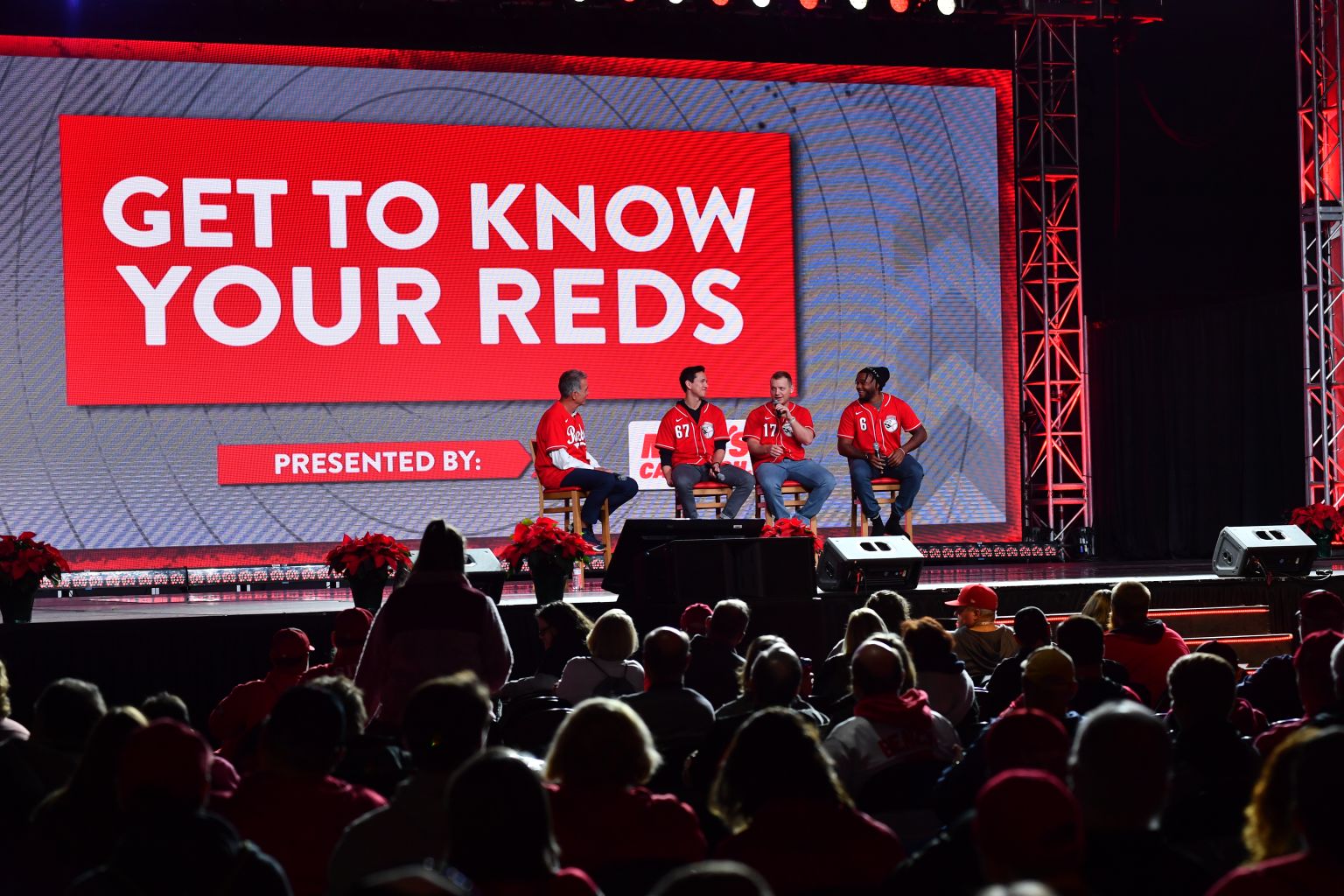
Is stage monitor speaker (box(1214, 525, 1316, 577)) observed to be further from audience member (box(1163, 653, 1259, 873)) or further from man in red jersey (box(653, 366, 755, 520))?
audience member (box(1163, 653, 1259, 873))

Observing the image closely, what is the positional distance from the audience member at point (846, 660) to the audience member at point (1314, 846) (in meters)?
2.58

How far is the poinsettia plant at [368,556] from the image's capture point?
6746mm

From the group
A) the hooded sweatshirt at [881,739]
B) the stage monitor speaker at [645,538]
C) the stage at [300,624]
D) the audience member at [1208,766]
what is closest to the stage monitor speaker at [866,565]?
the stage at [300,624]

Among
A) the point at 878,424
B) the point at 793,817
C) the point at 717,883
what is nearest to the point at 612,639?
the point at 793,817

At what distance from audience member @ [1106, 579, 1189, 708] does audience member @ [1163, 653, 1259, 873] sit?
1.74m

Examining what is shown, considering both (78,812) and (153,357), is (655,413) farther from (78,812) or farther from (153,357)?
(78,812)

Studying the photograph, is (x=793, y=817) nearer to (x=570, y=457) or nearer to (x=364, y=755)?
(x=364, y=755)

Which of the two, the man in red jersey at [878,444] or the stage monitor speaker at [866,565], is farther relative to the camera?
the man in red jersey at [878,444]

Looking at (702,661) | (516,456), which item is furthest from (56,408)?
(702,661)

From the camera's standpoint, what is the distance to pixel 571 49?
33.7 ft

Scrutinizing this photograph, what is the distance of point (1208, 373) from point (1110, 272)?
47.1 inches

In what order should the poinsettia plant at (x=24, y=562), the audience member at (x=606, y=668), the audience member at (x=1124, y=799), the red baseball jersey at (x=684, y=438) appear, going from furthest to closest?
the red baseball jersey at (x=684, y=438) → the poinsettia plant at (x=24, y=562) → the audience member at (x=606, y=668) → the audience member at (x=1124, y=799)

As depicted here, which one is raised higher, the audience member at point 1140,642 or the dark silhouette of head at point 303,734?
the dark silhouette of head at point 303,734

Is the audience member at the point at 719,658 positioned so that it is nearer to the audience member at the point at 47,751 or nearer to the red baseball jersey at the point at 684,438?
the audience member at the point at 47,751
